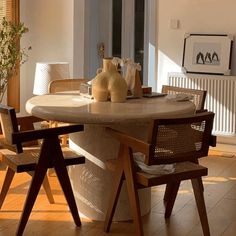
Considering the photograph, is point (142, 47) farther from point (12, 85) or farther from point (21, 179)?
point (21, 179)

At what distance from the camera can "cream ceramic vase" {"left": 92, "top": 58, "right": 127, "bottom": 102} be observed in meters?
3.75

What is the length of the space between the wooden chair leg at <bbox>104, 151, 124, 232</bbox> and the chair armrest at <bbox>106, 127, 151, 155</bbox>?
0.18 meters

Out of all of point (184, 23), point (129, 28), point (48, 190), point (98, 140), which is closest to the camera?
point (98, 140)

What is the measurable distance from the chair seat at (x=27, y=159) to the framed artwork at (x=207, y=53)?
8.02 ft

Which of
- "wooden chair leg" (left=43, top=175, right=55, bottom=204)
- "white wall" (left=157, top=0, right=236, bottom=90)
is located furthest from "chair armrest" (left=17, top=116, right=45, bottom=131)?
"white wall" (left=157, top=0, right=236, bottom=90)

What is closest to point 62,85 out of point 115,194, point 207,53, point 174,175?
point 115,194

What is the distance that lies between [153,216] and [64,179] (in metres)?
0.75

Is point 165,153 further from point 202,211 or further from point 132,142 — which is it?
point 202,211

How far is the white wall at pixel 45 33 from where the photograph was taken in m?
6.28

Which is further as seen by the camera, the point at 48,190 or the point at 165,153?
the point at 48,190

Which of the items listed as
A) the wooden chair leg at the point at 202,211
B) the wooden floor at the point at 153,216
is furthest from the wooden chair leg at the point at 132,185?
the wooden chair leg at the point at 202,211

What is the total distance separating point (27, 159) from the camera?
3.56 meters

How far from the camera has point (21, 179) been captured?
4758 mm

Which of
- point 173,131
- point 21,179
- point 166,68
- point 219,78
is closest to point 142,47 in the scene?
point 166,68
